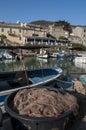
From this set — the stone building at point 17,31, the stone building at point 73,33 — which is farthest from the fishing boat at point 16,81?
the stone building at point 73,33

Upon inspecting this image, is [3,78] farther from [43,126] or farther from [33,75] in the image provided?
[43,126]

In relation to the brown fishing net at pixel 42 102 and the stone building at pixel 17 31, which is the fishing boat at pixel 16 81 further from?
the stone building at pixel 17 31

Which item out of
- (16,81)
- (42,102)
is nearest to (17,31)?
(16,81)

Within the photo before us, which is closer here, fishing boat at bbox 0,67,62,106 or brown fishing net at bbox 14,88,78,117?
brown fishing net at bbox 14,88,78,117

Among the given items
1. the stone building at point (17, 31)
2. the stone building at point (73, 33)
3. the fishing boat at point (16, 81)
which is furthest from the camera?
the stone building at point (73, 33)

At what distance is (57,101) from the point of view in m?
4.43

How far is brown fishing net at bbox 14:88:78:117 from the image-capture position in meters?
4.17

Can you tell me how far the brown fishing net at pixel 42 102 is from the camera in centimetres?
417

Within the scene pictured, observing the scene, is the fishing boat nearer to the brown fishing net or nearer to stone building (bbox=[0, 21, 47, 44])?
the brown fishing net

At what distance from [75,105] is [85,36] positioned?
11687 cm

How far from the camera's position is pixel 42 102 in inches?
170

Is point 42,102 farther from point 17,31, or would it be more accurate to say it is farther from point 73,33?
point 73,33

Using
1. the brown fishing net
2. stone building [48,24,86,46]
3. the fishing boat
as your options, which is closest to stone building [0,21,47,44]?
stone building [48,24,86,46]

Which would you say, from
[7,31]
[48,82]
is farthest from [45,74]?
[7,31]
